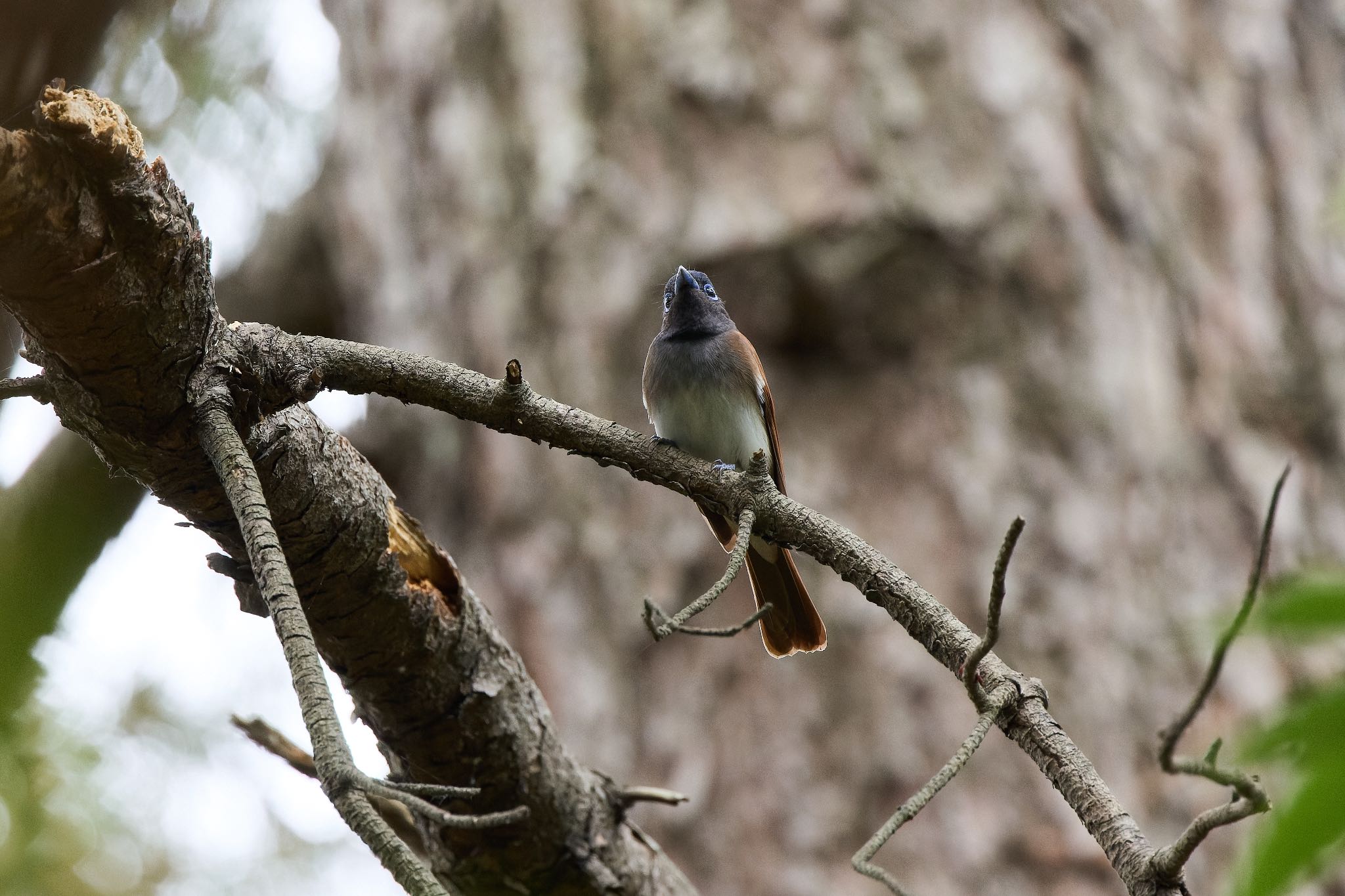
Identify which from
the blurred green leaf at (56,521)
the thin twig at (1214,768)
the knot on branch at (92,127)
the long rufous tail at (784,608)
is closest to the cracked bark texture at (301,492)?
the knot on branch at (92,127)

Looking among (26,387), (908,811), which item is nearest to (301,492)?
(26,387)

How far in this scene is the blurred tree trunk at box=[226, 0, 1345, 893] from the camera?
407 centimetres

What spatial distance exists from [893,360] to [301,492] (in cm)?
283

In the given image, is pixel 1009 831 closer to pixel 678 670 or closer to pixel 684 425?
pixel 678 670

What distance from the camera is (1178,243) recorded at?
4.89m

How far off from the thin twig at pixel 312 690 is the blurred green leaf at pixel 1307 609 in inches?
32.0

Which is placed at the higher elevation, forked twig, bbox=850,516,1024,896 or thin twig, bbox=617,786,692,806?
thin twig, bbox=617,786,692,806

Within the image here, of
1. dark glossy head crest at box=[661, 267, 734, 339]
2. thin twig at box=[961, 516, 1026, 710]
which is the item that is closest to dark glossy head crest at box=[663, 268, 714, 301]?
dark glossy head crest at box=[661, 267, 734, 339]

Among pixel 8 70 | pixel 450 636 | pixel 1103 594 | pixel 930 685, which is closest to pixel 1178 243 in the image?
pixel 1103 594

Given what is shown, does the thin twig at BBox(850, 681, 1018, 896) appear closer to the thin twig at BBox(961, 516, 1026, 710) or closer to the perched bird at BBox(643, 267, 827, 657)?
the thin twig at BBox(961, 516, 1026, 710)

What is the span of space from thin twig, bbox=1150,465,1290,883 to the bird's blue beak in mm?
3156

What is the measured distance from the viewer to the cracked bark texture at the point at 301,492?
5.24 ft

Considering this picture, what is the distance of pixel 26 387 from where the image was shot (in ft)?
5.97

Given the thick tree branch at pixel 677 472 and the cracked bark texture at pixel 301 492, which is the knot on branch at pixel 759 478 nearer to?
the thick tree branch at pixel 677 472
